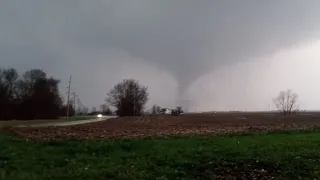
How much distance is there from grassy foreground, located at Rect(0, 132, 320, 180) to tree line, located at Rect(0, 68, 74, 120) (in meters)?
108

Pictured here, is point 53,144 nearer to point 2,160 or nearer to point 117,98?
point 2,160

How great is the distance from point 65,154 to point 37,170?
19.5 feet

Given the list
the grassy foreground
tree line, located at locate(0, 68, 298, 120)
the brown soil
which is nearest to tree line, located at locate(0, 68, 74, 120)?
tree line, located at locate(0, 68, 298, 120)

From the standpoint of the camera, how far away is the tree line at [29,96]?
422ft

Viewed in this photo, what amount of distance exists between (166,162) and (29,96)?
403 ft

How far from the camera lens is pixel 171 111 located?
601 feet

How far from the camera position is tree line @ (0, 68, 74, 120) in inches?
5064

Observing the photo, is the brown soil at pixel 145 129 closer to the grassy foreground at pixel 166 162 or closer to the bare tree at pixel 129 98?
the grassy foreground at pixel 166 162

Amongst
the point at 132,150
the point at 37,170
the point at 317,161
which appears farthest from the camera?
the point at 132,150

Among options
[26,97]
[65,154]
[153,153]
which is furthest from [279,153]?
[26,97]

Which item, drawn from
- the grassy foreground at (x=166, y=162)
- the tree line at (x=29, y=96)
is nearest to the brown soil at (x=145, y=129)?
the grassy foreground at (x=166, y=162)

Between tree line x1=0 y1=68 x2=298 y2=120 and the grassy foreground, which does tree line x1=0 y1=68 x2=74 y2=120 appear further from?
the grassy foreground

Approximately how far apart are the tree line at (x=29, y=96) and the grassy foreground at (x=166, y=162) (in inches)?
4260

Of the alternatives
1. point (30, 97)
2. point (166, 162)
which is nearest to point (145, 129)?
point (166, 162)
